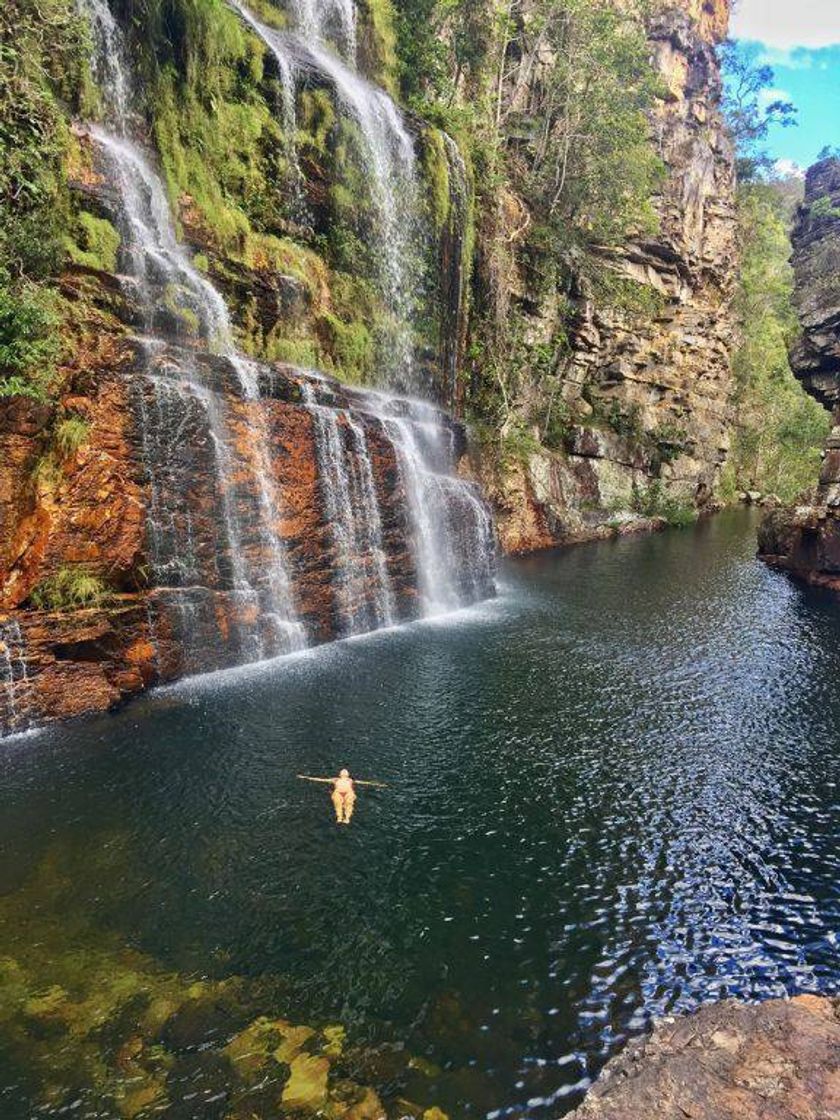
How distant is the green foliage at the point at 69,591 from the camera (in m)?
13.9

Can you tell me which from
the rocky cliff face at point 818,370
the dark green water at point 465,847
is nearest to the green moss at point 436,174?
the rocky cliff face at point 818,370

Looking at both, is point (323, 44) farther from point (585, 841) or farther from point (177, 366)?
point (585, 841)

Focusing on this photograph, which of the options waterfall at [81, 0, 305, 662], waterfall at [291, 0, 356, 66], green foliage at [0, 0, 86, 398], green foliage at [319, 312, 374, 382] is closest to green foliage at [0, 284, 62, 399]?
green foliage at [0, 0, 86, 398]

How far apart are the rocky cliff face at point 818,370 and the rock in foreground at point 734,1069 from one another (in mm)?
28290

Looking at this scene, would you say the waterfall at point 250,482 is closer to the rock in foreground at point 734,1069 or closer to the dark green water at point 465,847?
the dark green water at point 465,847

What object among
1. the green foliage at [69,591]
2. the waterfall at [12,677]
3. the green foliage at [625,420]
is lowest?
the waterfall at [12,677]

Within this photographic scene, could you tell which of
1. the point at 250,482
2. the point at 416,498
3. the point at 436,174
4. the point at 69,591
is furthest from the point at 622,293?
the point at 69,591

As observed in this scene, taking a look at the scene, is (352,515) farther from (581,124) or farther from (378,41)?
(581,124)

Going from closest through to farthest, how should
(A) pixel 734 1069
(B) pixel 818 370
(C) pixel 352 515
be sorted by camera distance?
(A) pixel 734 1069 → (C) pixel 352 515 → (B) pixel 818 370

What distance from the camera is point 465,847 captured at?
403 inches

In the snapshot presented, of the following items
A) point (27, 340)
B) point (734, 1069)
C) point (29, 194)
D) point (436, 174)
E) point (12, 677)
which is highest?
point (436, 174)

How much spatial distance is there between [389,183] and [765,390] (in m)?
54.4

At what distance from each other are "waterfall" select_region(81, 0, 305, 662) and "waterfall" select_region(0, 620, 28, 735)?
10.7 feet

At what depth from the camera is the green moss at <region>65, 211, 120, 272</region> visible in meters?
16.6
